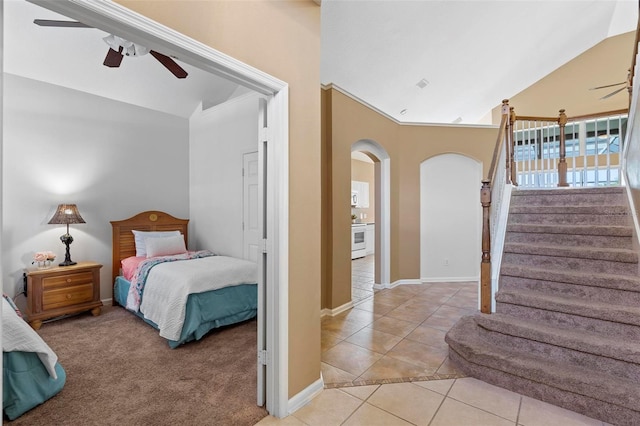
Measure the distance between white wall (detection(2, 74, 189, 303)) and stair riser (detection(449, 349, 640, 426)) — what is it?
4.74 metres

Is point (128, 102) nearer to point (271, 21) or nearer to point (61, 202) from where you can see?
point (61, 202)

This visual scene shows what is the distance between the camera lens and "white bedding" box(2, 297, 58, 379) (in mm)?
1972

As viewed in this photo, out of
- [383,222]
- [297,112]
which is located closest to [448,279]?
[383,222]

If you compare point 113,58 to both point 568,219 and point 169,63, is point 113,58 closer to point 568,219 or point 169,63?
point 169,63

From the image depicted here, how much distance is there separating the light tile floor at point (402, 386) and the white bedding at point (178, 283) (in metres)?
1.21

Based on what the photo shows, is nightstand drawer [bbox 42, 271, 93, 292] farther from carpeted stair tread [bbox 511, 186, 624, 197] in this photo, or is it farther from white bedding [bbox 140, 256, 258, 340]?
carpeted stair tread [bbox 511, 186, 624, 197]

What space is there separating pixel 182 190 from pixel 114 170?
1058 mm

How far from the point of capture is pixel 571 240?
3.16m

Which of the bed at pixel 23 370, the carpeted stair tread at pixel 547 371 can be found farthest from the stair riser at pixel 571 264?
the bed at pixel 23 370

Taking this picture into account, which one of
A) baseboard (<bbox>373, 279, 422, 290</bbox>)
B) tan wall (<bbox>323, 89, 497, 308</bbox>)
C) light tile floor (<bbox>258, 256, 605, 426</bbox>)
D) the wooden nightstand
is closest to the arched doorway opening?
baseboard (<bbox>373, 279, 422, 290</bbox>)

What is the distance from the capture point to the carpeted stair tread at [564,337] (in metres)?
2.09

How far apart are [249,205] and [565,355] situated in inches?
150

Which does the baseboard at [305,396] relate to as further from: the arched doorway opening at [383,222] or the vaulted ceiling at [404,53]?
the arched doorway opening at [383,222]

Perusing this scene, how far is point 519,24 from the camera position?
5.29 meters
